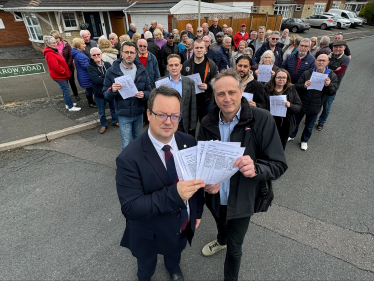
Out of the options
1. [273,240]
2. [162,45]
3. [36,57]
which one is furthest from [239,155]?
[36,57]

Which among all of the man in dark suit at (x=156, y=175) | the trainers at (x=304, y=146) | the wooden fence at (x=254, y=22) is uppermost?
the man in dark suit at (x=156, y=175)

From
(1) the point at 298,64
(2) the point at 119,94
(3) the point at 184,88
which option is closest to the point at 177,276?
(3) the point at 184,88

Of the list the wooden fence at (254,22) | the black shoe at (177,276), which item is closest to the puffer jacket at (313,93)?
the black shoe at (177,276)

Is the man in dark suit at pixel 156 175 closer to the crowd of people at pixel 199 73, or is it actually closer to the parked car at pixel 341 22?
the crowd of people at pixel 199 73

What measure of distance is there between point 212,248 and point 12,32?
2120 centimetres

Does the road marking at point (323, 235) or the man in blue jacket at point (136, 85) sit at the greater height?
the man in blue jacket at point (136, 85)

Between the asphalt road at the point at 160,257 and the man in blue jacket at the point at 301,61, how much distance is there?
183 cm

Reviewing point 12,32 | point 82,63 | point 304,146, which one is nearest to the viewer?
point 304,146

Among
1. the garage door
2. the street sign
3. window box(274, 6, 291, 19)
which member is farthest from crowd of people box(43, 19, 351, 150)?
window box(274, 6, 291, 19)

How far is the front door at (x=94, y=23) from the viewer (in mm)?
15114

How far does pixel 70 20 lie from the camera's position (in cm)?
1438

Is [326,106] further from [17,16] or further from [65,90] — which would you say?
[17,16]

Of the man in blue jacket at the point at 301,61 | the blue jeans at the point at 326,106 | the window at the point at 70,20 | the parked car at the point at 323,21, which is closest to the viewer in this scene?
the man in blue jacket at the point at 301,61

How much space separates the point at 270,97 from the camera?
148 inches
